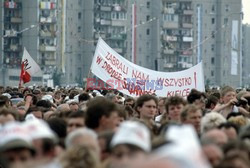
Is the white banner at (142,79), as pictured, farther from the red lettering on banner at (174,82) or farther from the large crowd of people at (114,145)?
the large crowd of people at (114,145)

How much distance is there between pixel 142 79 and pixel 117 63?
3.42ft

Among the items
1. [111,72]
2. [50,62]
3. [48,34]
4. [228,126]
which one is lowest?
[50,62]

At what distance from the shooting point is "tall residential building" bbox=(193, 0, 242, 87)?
151 meters

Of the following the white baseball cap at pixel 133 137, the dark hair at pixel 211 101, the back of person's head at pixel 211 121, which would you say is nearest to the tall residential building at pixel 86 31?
the dark hair at pixel 211 101

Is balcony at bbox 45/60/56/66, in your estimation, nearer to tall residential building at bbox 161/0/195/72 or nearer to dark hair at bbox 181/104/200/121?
tall residential building at bbox 161/0/195/72

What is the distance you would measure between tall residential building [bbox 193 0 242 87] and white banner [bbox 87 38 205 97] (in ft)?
395

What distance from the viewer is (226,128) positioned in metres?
12.2

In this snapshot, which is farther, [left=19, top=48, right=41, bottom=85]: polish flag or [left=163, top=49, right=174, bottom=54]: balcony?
[left=163, top=49, right=174, bottom=54]: balcony

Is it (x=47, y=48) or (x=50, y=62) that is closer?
(x=47, y=48)

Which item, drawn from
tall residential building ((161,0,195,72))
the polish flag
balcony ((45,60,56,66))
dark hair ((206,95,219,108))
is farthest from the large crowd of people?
tall residential building ((161,0,195,72))

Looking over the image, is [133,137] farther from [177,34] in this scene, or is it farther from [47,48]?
[177,34]

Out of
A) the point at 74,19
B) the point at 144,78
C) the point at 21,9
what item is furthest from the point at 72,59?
the point at 144,78

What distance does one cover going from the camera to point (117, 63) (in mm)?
29250

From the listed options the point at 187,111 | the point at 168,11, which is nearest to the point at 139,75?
the point at 187,111
